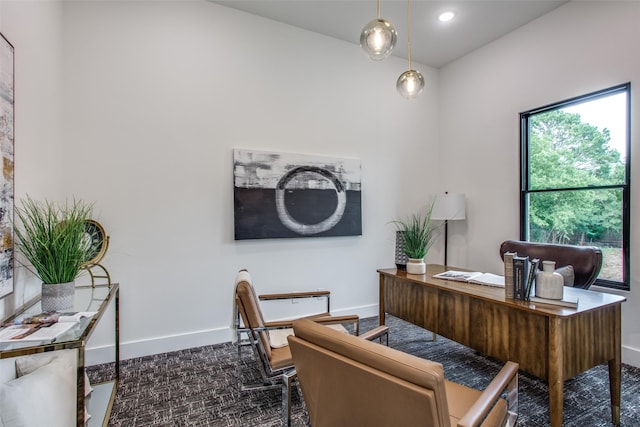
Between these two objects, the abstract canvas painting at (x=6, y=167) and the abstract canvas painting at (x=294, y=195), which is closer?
the abstract canvas painting at (x=6, y=167)

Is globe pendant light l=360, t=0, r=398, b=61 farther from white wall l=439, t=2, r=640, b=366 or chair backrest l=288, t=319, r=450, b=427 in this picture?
white wall l=439, t=2, r=640, b=366

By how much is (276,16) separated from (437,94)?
8.56ft

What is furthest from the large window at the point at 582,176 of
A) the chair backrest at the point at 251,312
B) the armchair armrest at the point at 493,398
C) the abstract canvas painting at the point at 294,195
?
the chair backrest at the point at 251,312

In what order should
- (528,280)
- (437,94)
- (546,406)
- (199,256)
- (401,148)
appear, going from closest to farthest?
1. (528,280)
2. (546,406)
3. (199,256)
4. (401,148)
5. (437,94)

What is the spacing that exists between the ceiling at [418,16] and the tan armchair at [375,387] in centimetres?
342

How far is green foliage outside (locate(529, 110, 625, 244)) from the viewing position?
10.2ft

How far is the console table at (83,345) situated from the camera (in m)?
1.38

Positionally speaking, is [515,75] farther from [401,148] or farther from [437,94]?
[401,148]

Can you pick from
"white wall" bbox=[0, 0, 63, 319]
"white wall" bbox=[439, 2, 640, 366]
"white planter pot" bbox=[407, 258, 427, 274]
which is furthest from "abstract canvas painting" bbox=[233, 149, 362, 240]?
"white wall" bbox=[439, 2, 640, 366]

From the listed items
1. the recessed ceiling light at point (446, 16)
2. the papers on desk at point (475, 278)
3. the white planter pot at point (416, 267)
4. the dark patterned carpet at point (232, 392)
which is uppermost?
the recessed ceiling light at point (446, 16)

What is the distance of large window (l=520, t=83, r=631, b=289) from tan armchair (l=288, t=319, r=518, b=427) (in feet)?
8.23

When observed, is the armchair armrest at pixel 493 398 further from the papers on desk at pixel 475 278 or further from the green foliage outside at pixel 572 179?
the green foliage outside at pixel 572 179

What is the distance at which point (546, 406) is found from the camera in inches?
88.3

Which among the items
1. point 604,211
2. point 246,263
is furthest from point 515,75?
point 246,263
